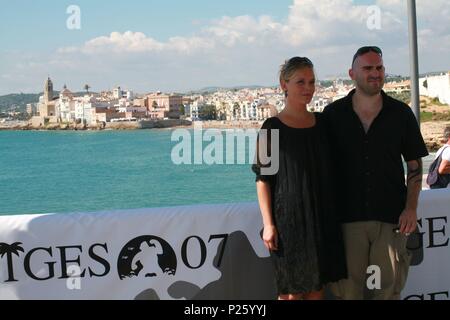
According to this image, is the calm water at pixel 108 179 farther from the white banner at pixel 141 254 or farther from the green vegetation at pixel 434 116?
the white banner at pixel 141 254

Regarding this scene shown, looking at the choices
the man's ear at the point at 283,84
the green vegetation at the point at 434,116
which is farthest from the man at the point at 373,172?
the green vegetation at the point at 434,116

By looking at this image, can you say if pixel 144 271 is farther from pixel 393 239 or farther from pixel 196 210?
pixel 393 239

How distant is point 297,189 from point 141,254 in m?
1.09

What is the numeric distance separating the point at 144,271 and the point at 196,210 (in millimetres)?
436

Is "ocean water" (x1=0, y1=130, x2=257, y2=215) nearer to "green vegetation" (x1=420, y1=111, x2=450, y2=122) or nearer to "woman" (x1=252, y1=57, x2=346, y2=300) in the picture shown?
"green vegetation" (x1=420, y1=111, x2=450, y2=122)

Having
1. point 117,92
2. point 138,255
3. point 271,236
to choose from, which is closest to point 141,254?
point 138,255

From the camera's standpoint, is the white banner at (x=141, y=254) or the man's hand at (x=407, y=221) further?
the white banner at (x=141, y=254)

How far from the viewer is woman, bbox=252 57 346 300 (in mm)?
2395

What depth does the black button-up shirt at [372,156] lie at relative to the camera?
2.52 metres

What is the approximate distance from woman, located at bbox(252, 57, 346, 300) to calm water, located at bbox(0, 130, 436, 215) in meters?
25.0

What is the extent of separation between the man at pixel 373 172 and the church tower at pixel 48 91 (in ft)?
377
